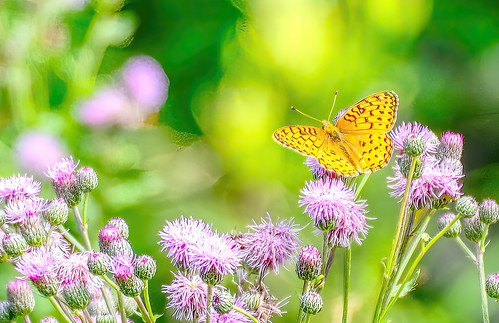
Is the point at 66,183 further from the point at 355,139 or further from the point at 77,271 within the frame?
the point at 355,139

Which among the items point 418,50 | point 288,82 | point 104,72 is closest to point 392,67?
point 418,50

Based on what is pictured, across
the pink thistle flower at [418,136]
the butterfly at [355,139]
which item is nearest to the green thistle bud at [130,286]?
the butterfly at [355,139]

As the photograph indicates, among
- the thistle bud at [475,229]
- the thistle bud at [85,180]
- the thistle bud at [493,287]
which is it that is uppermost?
the thistle bud at [85,180]

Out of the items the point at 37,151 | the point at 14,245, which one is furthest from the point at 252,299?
the point at 37,151

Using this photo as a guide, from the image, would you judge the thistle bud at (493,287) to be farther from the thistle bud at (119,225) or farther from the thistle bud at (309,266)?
the thistle bud at (119,225)

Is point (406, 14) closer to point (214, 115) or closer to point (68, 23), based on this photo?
point (214, 115)

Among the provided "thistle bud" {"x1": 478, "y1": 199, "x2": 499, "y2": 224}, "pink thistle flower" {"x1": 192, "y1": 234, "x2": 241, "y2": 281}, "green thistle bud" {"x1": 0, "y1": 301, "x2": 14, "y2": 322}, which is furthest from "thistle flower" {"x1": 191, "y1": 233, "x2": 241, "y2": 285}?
"thistle bud" {"x1": 478, "y1": 199, "x2": 499, "y2": 224}

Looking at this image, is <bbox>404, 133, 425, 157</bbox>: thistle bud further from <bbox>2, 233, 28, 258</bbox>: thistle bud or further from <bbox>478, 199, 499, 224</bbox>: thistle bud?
<bbox>2, 233, 28, 258</bbox>: thistle bud
